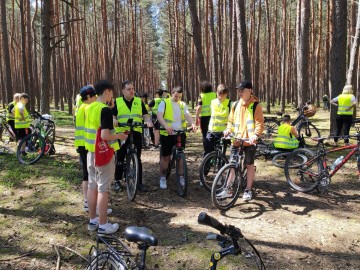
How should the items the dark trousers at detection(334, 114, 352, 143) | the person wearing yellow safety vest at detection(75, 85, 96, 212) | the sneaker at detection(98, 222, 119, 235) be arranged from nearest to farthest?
the sneaker at detection(98, 222, 119, 235) < the person wearing yellow safety vest at detection(75, 85, 96, 212) < the dark trousers at detection(334, 114, 352, 143)

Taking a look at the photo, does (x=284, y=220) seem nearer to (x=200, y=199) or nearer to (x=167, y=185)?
(x=200, y=199)

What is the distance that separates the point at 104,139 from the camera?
422cm

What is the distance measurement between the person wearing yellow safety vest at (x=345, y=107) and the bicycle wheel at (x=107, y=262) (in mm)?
9064

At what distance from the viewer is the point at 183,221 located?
515 centimetres

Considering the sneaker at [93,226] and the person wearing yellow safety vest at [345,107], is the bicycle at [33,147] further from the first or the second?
the person wearing yellow safety vest at [345,107]

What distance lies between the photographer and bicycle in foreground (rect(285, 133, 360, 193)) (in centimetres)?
614

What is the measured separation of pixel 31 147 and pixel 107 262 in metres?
6.70

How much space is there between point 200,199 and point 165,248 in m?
1.92

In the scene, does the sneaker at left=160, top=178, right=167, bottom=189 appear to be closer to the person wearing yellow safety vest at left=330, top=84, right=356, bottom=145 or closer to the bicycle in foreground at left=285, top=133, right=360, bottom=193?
the bicycle in foreground at left=285, top=133, right=360, bottom=193

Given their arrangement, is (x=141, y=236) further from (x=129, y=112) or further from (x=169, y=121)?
(x=169, y=121)

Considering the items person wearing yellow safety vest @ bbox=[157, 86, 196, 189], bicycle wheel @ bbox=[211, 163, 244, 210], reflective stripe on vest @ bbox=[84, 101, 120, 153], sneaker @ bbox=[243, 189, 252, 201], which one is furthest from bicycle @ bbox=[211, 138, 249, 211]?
reflective stripe on vest @ bbox=[84, 101, 120, 153]

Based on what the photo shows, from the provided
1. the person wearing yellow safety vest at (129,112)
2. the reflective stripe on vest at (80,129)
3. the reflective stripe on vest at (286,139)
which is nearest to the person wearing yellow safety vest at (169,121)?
the person wearing yellow safety vest at (129,112)

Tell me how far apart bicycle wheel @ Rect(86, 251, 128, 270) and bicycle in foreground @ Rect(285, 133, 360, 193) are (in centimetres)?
469

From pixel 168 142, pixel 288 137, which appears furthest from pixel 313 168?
pixel 168 142
